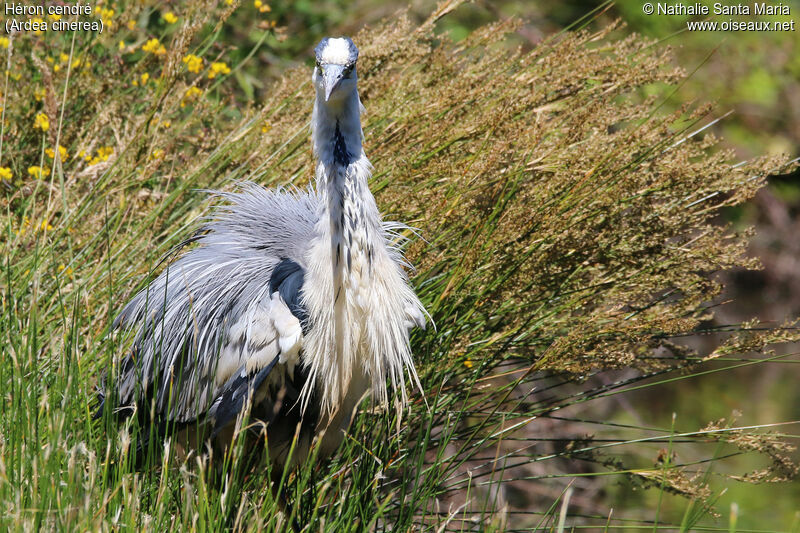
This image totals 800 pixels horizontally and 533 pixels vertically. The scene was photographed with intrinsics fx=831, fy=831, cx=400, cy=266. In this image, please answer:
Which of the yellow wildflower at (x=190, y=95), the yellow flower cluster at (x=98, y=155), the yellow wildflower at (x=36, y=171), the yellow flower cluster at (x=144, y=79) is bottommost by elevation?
the yellow wildflower at (x=36, y=171)

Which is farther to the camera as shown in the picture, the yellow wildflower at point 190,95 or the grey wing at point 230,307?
the yellow wildflower at point 190,95

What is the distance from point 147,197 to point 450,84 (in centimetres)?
123

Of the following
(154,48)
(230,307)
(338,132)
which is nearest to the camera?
(338,132)

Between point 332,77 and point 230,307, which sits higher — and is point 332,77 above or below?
above

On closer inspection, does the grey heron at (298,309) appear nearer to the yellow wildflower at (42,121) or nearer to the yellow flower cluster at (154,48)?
the yellow wildflower at (42,121)

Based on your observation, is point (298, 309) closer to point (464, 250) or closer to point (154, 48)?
point (464, 250)

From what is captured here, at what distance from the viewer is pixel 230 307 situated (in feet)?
8.69

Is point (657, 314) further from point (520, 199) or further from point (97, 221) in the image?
point (97, 221)

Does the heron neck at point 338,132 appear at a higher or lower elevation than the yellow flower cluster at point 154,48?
lower

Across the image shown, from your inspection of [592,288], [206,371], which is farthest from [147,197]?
[592,288]

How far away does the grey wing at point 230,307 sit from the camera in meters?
2.44

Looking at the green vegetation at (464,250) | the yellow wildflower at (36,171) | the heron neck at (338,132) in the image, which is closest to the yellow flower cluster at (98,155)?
the green vegetation at (464,250)

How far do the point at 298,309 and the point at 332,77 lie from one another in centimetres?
72

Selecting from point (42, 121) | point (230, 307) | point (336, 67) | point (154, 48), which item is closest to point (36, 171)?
point (42, 121)
